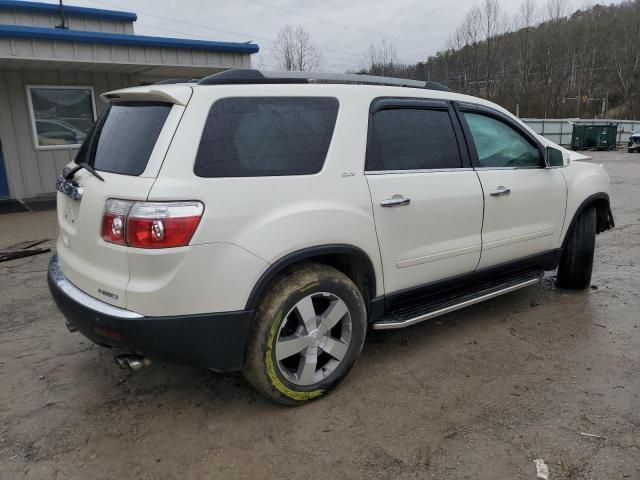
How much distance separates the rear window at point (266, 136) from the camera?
8.59 feet

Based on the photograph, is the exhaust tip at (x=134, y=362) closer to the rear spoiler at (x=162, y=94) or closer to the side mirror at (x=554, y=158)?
the rear spoiler at (x=162, y=94)

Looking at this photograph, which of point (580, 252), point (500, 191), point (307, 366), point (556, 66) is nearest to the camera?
point (307, 366)

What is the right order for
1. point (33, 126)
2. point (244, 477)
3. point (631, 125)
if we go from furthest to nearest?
1. point (631, 125)
2. point (33, 126)
3. point (244, 477)

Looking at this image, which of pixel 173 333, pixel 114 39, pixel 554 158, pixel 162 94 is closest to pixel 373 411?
pixel 173 333

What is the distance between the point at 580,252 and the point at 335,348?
2.92m

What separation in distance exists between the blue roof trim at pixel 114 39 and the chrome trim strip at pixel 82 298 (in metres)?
6.63

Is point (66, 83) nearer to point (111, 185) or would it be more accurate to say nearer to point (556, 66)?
point (111, 185)

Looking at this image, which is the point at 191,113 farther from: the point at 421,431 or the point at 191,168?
the point at 421,431

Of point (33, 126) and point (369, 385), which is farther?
point (33, 126)

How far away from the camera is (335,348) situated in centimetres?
305

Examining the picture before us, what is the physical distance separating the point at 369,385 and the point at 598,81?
6660 centimetres

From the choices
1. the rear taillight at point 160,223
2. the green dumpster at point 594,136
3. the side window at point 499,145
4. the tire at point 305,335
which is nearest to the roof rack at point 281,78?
the side window at point 499,145

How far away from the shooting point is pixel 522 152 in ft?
13.8

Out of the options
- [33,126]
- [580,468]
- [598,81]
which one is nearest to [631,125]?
[598,81]
